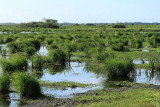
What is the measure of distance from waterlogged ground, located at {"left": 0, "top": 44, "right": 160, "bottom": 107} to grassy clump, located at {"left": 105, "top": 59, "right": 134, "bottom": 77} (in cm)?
43

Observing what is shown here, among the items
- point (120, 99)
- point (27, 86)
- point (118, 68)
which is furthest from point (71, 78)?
point (120, 99)

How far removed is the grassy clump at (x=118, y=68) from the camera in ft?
44.4

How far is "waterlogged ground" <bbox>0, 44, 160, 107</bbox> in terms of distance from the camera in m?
10.3

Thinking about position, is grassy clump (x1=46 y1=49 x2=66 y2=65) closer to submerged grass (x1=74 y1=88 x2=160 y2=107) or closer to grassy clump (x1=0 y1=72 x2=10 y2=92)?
grassy clump (x1=0 y1=72 x2=10 y2=92)

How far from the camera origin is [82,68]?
16734 mm

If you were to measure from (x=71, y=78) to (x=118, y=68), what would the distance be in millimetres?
2563

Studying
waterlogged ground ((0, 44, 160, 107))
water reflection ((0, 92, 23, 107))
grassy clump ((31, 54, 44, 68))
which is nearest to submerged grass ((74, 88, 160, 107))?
waterlogged ground ((0, 44, 160, 107))

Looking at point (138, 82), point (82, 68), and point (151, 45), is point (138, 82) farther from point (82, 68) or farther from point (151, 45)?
point (151, 45)

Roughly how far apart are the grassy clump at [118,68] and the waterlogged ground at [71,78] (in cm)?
43

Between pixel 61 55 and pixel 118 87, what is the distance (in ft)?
25.0

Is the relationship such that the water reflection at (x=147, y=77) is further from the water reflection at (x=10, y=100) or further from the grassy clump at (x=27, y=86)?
the water reflection at (x=10, y=100)

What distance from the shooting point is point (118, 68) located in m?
13.7

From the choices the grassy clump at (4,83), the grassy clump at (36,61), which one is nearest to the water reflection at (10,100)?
the grassy clump at (4,83)

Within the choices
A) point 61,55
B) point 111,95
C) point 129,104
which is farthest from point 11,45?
point 129,104
